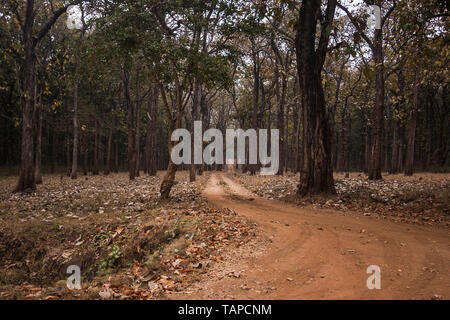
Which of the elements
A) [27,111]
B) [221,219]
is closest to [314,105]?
Result: [221,219]

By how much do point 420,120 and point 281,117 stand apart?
25.3 meters

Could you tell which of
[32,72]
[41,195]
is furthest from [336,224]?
[32,72]

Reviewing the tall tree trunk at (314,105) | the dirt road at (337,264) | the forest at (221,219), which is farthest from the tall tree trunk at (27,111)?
the tall tree trunk at (314,105)

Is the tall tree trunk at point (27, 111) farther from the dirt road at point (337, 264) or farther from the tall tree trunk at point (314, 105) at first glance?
the tall tree trunk at point (314, 105)

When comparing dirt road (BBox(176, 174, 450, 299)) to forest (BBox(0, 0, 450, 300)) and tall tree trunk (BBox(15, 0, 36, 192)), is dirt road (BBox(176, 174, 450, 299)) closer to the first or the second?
forest (BBox(0, 0, 450, 300))

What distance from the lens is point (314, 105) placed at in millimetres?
12898

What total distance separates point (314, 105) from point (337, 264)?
9.21 meters

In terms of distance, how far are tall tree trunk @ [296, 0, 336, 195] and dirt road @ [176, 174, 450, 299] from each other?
4613mm

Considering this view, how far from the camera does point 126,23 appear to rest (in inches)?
418

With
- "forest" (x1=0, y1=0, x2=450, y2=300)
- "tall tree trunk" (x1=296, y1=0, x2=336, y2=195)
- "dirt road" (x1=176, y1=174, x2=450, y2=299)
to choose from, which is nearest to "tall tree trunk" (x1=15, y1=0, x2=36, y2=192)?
"forest" (x1=0, y1=0, x2=450, y2=300)

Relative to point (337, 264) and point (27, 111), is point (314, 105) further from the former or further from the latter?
point (27, 111)

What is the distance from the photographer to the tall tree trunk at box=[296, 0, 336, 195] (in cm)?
1263

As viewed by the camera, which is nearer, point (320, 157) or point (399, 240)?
point (399, 240)
